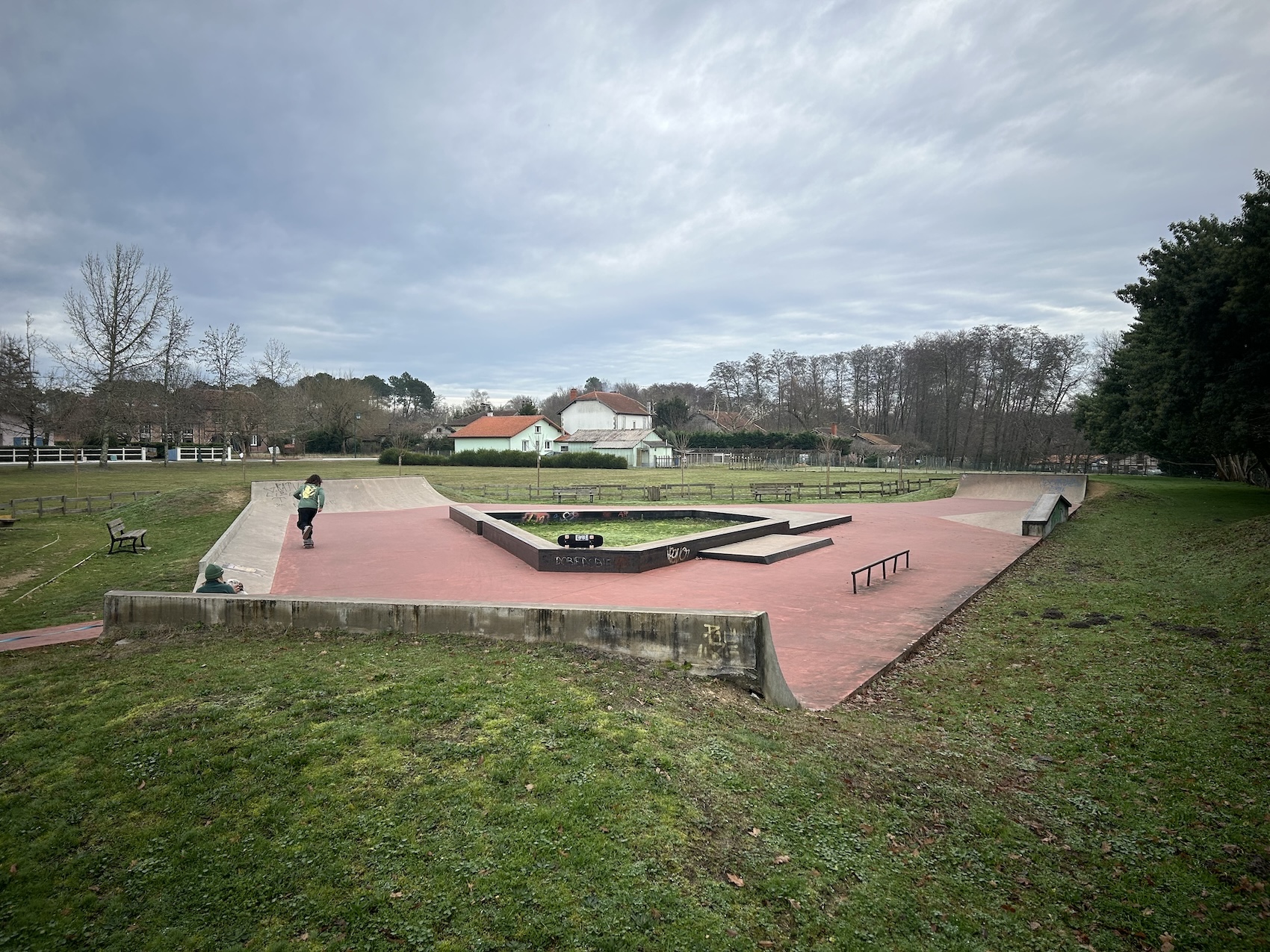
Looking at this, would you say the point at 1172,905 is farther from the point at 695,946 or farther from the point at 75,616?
the point at 75,616

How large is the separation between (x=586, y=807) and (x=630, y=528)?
50.1ft

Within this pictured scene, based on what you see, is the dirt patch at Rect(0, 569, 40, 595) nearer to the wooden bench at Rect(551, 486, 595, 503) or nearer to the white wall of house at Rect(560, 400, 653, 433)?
the wooden bench at Rect(551, 486, 595, 503)

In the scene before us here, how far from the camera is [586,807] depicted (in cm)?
400

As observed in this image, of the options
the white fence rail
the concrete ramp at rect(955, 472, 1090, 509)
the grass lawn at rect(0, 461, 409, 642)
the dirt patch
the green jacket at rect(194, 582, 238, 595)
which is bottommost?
the dirt patch

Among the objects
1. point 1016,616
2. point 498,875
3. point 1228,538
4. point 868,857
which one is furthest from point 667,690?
point 1228,538

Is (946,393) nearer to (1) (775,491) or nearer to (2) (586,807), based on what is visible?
(1) (775,491)

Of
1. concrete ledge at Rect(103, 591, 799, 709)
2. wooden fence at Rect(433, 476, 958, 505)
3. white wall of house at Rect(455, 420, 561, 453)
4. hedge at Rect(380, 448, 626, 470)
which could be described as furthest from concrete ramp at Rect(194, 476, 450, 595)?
white wall of house at Rect(455, 420, 561, 453)

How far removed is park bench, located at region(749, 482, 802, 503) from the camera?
2872cm

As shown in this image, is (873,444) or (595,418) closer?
(595,418)

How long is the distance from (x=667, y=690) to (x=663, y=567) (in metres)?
7.35

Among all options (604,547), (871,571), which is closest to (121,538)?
(604,547)

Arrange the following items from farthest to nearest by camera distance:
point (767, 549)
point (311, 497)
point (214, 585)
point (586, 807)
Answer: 1. point (767, 549)
2. point (311, 497)
3. point (214, 585)
4. point (586, 807)

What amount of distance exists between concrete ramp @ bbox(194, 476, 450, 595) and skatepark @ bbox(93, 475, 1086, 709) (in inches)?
3.2

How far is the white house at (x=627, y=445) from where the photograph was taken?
63.6 metres
